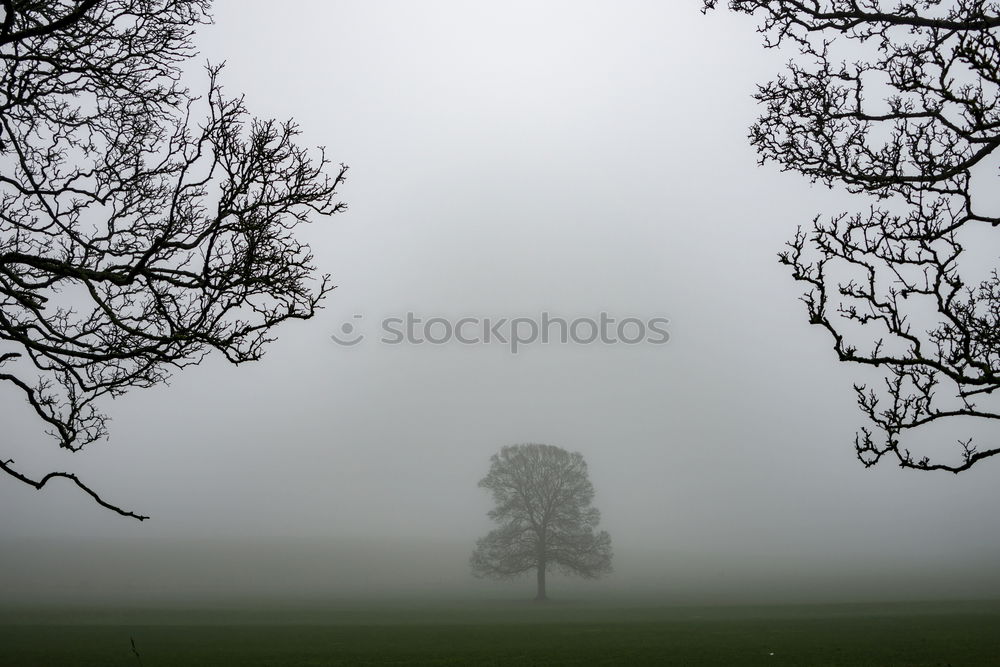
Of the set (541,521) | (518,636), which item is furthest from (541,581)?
(518,636)

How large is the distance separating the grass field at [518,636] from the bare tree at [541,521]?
5.69 m

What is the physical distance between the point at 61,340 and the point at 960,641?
30433mm

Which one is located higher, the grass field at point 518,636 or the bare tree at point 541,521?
the bare tree at point 541,521

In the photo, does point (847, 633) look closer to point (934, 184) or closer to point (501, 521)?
point (934, 184)

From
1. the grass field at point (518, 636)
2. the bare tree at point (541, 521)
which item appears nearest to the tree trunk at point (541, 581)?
the bare tree at point (541, 521)

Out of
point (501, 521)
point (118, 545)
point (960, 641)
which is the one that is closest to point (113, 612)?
point (501, 521)

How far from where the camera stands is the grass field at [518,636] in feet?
80.6

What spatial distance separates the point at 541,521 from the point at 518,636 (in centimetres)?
2452

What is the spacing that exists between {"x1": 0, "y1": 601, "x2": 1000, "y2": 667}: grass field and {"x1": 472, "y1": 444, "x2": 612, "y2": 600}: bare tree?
18.7ft

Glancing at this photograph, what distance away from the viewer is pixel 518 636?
32469mm

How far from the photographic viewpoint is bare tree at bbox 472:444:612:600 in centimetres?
5566

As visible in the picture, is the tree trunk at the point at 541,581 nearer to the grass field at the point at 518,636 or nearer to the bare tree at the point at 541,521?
the bare tree at the point at 541,521

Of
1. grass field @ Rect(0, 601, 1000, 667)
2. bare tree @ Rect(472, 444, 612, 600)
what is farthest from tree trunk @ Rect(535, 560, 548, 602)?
grass field @ Rect(0, 601, 1000, 667)

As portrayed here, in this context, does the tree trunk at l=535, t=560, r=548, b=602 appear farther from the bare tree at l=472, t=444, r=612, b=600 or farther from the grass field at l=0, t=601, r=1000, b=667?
the grass field at l=0, t=601, r=1000, b=667
